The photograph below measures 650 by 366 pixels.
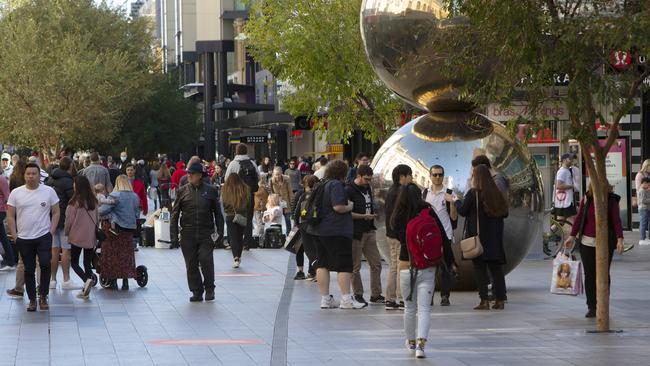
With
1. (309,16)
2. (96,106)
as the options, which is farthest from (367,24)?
(96,106)

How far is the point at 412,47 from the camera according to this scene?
54.0ft

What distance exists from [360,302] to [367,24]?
3546mm

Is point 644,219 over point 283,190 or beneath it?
beneath

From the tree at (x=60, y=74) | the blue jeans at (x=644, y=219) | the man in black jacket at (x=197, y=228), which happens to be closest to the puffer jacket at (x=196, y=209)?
the man in black jacket at (x=197, y=228)

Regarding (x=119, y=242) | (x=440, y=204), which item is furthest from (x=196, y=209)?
(x=440, y=204)

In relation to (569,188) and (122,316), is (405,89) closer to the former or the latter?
(122,316)

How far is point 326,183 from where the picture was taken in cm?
1533

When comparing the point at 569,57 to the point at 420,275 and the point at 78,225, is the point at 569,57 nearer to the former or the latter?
the point at 420,275

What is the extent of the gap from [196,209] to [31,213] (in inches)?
86.7

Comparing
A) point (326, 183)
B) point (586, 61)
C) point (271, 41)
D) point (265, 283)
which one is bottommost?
point (265, 283)

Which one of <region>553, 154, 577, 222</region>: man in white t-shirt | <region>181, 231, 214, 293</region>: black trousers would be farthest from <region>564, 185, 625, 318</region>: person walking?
<region>553, 154, 577, 222</region>: man in white t-shirt

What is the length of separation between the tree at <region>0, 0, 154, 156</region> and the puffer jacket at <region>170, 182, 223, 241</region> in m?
36.6

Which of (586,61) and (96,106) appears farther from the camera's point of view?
(96,106)

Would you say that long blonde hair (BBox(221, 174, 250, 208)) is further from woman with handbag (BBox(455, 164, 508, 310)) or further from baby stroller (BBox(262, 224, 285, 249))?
woman with handbag (BBox(455, 164, 508, 310))
